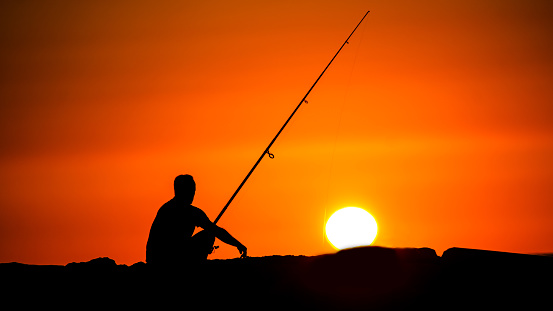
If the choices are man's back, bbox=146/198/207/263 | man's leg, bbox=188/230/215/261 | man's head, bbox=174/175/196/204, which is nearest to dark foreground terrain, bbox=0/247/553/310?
man's leg, bbox=188/230/215/261

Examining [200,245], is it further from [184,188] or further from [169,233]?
[184,188]

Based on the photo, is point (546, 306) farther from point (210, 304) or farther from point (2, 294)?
point (2, 294)

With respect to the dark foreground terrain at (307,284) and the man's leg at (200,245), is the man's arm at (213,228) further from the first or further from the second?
the dark foreground terrain at (307,284)

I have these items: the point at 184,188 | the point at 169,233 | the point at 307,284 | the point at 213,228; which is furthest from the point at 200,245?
the point at 307,284

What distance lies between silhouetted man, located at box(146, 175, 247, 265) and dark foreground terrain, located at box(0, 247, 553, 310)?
0.64ft

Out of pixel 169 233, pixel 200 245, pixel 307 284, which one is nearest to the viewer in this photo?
pixel 307 284

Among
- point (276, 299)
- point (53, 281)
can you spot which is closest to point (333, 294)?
point (276, 299)

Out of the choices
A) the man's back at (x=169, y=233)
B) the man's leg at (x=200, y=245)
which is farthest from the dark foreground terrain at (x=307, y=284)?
the man's back at (x=169, y=233)

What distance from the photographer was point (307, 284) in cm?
689

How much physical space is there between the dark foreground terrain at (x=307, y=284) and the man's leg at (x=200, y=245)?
0.40ft

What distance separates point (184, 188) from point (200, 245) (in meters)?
0.67

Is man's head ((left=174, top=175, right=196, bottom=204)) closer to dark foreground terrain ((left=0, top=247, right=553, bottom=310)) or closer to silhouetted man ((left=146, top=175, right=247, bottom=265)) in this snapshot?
silhouetted man ((left=146, top=175, right=247, bottom=265))

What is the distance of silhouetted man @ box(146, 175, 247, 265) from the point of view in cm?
727

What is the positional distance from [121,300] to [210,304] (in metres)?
0.86
